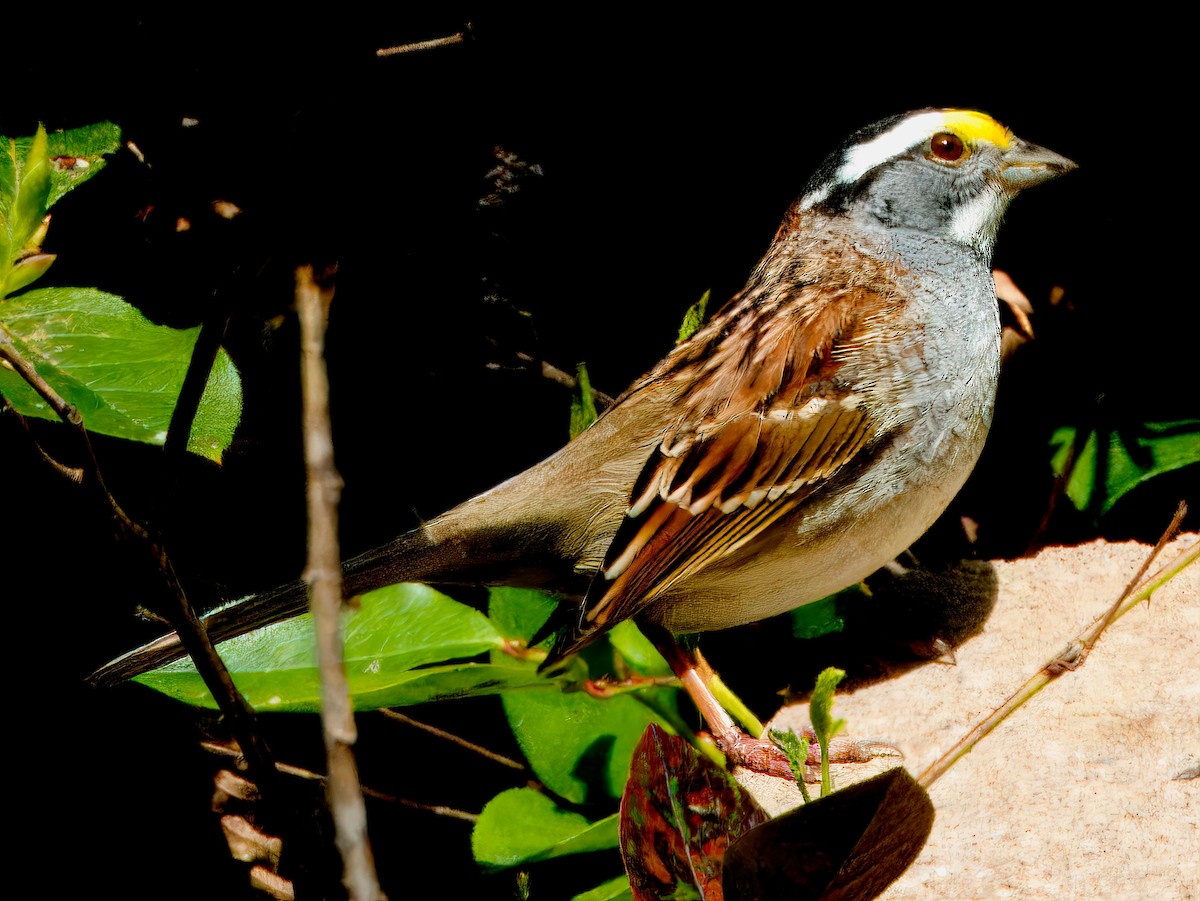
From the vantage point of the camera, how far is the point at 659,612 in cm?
237

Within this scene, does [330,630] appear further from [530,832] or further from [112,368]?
[530,832]

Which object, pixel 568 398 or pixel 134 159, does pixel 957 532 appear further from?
pixel 134 159

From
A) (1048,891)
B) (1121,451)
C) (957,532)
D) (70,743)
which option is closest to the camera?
(1048,891)

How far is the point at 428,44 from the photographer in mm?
2598

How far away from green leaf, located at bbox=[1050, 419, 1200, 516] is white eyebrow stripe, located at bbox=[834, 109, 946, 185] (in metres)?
1.10

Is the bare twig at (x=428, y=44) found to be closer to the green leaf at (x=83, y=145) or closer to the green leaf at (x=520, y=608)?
the green leaf at (x=83, y=145)

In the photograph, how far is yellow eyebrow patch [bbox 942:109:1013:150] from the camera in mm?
2516

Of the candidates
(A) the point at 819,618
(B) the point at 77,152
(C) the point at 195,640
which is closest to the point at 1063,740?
(A) the point at 819,618

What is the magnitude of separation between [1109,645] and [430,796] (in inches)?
67.6

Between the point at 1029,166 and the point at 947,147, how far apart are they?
0.20m

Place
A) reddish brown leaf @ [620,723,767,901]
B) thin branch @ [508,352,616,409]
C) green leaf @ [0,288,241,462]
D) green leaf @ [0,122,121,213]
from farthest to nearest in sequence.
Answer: thin branch @ [508,352,616,409]
green leaf @ [0,122,121,213]
green leaf @ [0,288,241,462]
reddish brown leaf @ [620,723,767,901]

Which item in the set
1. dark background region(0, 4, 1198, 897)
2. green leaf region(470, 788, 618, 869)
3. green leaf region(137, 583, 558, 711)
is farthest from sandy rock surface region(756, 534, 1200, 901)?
green leaf region(137, 583, 558, 711)

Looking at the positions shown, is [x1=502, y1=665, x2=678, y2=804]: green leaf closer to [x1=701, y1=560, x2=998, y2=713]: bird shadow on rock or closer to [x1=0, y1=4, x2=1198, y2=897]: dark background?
[x1=0, y1=4, x2=1198, y2=897]: dark background

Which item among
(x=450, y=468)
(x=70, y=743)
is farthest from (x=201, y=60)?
(x=70, y=743)
